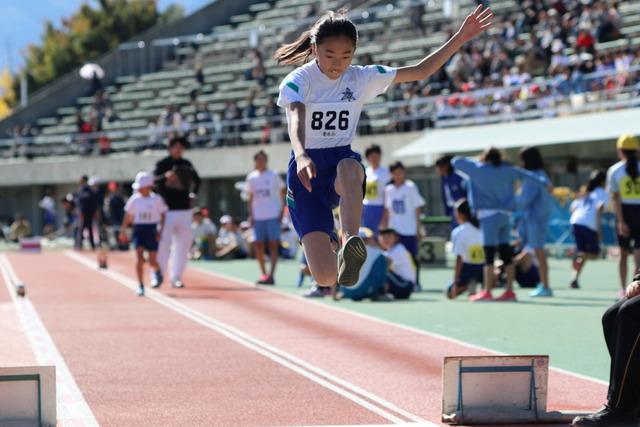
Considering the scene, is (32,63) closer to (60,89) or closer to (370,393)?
(60,89)

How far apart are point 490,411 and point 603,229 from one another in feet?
62.5

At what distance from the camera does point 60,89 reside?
51625 mm

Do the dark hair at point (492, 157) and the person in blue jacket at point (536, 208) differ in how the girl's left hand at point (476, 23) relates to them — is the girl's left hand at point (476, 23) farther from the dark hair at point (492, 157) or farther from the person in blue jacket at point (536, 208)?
the person in blue jacket at point (536, 208)

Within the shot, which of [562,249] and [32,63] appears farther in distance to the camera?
[32,63]

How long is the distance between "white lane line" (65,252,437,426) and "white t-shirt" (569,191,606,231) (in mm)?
5750

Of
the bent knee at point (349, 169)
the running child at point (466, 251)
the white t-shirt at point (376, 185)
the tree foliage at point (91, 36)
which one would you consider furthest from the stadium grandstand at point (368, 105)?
the tree foliage at point (91, 36)

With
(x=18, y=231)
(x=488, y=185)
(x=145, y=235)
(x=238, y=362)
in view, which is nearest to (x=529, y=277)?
(x=488, y=185)

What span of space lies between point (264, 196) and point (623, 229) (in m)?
6.44

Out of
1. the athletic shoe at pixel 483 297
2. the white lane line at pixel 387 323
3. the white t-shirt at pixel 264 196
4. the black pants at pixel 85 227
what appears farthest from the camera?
the black pants at pixel 85 227

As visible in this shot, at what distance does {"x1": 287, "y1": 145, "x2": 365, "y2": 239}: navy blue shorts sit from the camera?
7.89 m

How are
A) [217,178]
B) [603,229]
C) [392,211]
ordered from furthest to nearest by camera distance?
[217,178]
[603,229]
[392,211]

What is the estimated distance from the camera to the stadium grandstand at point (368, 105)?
27156 millimetres

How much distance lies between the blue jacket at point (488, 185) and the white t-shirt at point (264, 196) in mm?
4189

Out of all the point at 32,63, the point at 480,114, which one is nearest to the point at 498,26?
the point at 480,114
